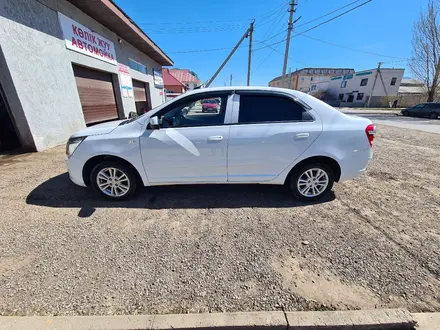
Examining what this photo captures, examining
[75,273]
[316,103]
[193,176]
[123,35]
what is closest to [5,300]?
[75,273]

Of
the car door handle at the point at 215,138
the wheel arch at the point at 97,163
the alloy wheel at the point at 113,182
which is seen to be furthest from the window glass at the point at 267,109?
the alloy wheel at the point at 113,182

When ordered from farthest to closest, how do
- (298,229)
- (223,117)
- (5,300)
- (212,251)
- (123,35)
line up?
(123,35), (223,117), (298,229), (212,251), (5,300)

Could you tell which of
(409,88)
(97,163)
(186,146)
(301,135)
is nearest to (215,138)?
(186,146)

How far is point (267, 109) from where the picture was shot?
2.95m

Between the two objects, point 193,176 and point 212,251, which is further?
point 193,176

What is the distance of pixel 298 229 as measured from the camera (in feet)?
8.52

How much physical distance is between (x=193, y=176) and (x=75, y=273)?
1.74 m

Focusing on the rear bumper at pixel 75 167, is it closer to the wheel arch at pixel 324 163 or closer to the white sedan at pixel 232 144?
the white sedan at pixel 232 144

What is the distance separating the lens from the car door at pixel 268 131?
2859mm

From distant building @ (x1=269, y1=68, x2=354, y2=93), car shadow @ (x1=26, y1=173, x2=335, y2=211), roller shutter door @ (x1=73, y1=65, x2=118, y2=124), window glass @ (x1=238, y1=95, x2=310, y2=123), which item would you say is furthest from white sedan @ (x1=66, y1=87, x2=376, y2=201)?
distant building @ (x1=269, y1=68, x2=354, y2=93)

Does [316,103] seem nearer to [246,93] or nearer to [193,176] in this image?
[246,93]

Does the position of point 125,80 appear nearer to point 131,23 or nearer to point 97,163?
point 131,23

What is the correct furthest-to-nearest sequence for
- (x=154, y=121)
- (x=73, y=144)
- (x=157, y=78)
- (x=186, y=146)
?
1. (x=157, y=78)
2. (x=73, y=144)
3. (x=186, y=146)
4. (x=154, y=121)

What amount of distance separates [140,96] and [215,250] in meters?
13.4
